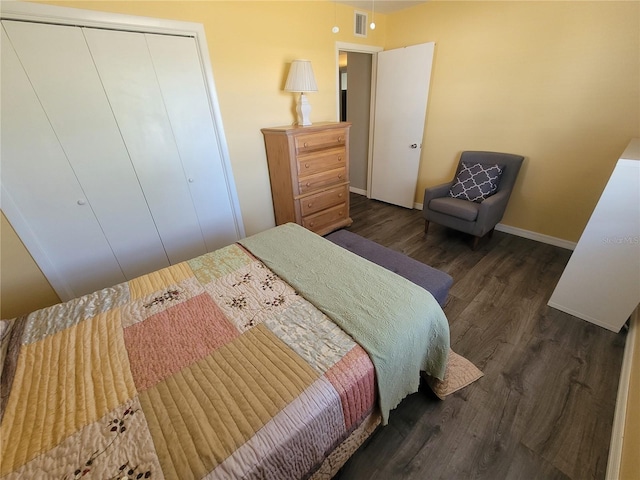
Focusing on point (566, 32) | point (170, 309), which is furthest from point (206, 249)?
point (566, 32)

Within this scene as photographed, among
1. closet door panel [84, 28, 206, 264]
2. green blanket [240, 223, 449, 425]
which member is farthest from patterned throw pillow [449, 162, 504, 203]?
closet door panel [84, 28, 206, 264]

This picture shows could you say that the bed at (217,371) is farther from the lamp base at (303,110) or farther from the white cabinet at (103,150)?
the lamp base at (303,110)

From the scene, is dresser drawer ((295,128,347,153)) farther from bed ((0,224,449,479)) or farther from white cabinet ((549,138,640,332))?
white cabinet ((549,138,640,332))

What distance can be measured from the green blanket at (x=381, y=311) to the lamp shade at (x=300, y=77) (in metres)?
1.72

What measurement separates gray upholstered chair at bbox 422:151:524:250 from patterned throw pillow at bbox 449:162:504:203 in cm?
2

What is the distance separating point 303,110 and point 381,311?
7.32 feet

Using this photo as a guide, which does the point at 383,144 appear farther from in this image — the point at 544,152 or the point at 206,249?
the point at 206,249

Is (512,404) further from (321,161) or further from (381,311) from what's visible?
(321,161)

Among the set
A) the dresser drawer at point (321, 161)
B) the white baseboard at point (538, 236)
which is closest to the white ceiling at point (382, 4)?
the dresser drawer at point (321, 161)

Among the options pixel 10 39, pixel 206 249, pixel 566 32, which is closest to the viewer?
pixel 10 39

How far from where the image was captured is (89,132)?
1774mm

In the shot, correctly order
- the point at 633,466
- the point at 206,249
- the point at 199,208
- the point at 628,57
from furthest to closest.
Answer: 1. the point at 206,249
2. the point at 199,208
3. the point at 628,57
4. the point at 633,466

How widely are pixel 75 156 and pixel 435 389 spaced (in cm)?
270

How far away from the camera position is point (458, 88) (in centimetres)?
285
